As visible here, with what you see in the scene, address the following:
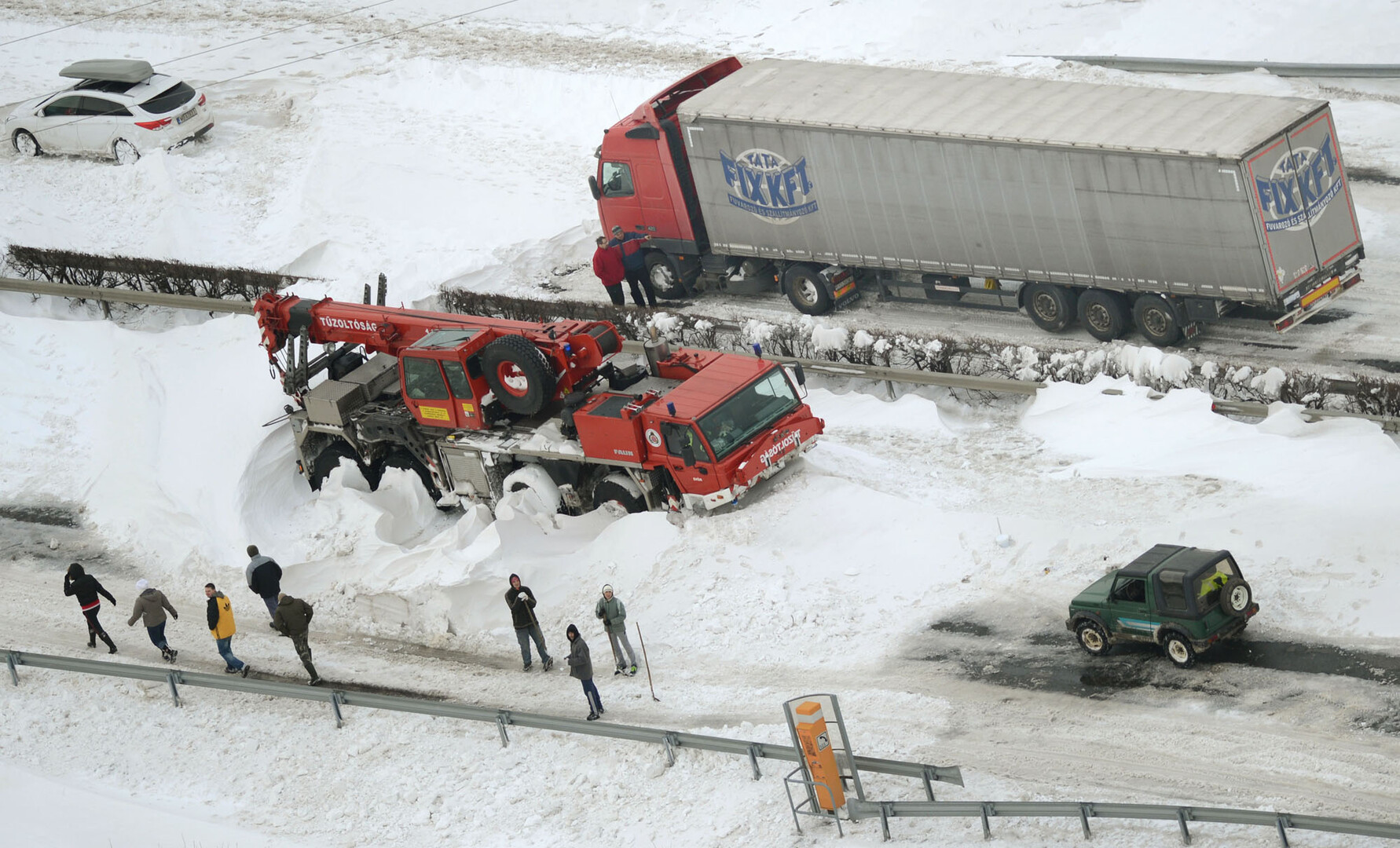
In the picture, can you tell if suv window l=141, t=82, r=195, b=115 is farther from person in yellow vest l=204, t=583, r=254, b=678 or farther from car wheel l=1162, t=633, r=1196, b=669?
car wheel l=1162, t=633, r=1196, b=669

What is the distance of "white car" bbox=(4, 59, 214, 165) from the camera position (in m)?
33.4

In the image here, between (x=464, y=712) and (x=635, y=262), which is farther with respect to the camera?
(x=635, y=262)

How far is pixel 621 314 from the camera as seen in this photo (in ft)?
85.9

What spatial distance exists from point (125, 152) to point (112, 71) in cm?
180

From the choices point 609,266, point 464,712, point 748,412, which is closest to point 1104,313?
Result: point 748,412

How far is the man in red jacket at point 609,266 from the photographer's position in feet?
86.5

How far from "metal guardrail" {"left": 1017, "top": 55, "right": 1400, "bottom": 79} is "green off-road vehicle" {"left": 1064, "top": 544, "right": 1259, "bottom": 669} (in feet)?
60.2

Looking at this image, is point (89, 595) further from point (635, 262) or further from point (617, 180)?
point (617, 180)

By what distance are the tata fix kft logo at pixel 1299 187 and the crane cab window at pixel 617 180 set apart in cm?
1094

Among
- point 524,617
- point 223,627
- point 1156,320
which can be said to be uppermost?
point 223,627

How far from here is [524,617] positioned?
16719 mm

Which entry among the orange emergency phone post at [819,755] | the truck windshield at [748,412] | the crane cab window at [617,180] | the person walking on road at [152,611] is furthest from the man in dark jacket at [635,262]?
the orange emergency phone post at [819,755]

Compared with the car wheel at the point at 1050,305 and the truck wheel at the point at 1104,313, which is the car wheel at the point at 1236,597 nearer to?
the truck wheel at the point at 1104,313

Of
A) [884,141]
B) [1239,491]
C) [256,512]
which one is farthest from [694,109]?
[1239,491]
